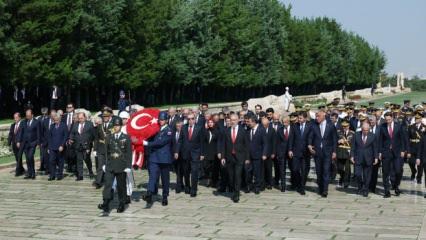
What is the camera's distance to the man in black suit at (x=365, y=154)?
16812mm

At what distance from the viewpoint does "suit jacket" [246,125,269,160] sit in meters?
17.4

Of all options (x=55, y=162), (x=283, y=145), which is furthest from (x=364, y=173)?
(x=55, y=162)

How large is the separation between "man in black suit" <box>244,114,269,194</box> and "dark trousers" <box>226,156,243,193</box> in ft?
2.29

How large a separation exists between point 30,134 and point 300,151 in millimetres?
7419

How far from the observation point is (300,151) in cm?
1761

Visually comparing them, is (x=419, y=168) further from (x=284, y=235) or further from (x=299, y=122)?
(x=284, y=235)

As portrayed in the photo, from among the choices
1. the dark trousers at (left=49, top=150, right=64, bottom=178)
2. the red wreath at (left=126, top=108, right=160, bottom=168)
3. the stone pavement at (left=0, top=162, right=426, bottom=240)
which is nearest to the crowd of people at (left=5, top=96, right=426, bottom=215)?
the dark trousers at (left=49, top=150, right=64, bottom=178)

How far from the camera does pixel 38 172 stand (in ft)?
68.8

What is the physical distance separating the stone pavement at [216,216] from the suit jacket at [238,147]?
93cm

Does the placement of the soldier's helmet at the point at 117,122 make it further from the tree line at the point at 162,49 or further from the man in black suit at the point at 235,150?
the tree line at the point at 162,49

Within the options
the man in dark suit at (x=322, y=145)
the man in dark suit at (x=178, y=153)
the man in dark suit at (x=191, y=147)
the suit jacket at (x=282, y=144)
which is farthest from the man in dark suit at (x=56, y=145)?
the man in dark suit at (x=322, y=145)

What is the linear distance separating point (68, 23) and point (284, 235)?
102 ft

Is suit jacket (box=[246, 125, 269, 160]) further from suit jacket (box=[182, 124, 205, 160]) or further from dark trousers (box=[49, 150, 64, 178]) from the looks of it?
dark trousers (box=[49, 150, 64, 178])

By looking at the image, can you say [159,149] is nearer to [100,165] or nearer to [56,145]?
[100,165]
